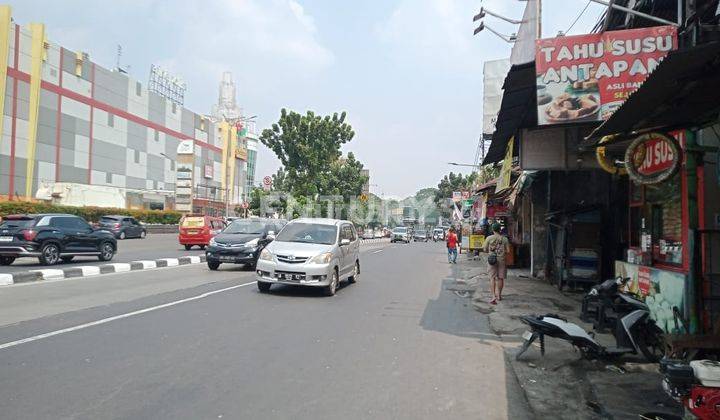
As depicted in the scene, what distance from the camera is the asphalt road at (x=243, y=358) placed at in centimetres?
438

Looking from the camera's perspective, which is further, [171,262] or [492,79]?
[492,79]

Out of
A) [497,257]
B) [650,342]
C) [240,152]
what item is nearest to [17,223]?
[497,257]

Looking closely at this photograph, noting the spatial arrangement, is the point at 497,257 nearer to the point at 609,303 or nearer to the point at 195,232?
the point at 609,303

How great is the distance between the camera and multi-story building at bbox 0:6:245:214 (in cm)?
4195

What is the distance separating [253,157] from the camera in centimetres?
11106

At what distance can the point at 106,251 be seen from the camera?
711 inches

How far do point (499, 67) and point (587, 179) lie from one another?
11.1 meters

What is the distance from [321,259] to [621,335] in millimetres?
6020

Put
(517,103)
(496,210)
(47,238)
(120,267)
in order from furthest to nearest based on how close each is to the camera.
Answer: (496,210) < (120,267) < (47,238) < (517,103)

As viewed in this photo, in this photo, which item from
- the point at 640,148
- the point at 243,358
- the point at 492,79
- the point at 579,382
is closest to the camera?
the point at 579,382

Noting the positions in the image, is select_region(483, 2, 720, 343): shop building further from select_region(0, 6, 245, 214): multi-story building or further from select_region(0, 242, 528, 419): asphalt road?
select_region(0, 6, 245, 214): multi-story building

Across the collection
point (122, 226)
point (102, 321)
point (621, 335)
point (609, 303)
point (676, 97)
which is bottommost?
point (102, 321)

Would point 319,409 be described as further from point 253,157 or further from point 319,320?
point 253,157

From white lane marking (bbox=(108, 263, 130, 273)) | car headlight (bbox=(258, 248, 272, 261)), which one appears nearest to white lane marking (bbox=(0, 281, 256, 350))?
car headlight (bbox=(258, 248, 272, 261))
